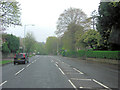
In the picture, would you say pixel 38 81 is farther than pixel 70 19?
No

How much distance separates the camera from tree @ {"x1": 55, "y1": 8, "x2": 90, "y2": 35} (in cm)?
4866

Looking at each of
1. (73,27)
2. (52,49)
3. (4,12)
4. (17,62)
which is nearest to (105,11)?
(4,12)

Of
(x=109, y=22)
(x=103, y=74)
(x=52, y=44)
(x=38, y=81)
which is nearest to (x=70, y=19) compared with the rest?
(x=109, y=22)

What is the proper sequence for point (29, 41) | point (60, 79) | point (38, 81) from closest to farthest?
1. point (38, 81)
2. point (60, 79)
3. point (29, 41)

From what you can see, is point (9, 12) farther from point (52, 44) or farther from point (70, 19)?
point (52, 44)

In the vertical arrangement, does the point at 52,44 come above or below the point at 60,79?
above

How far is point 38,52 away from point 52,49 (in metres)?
18.2

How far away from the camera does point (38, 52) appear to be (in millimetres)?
131750

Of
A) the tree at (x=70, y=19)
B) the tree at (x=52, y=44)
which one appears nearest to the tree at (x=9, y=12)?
the tree at (x=70, y=19)

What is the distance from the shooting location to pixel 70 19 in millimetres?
49125

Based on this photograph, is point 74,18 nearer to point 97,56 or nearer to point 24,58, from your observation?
point 97,56

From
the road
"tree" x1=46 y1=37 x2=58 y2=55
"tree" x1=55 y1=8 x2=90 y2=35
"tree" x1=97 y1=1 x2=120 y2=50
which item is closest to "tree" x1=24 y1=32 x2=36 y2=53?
"tree" x1=55 y1=8 x2=90 y2=35

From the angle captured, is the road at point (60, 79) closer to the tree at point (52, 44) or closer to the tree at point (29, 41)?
the tree at point (29, 41)

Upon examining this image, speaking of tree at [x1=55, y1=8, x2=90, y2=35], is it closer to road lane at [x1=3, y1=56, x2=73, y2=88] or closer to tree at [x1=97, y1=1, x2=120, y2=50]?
tree at [x1=97, y1=1, x2=120, y2=50]
